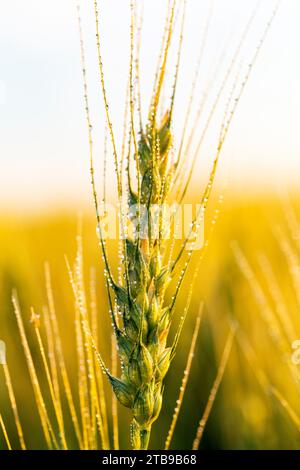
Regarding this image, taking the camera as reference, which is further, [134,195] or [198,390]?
[198,390]

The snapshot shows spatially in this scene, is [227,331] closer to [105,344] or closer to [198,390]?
[198,390]

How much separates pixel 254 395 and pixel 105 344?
53cm

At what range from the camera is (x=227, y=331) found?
199 cm

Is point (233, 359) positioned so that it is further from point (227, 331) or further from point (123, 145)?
point (123, 145)
